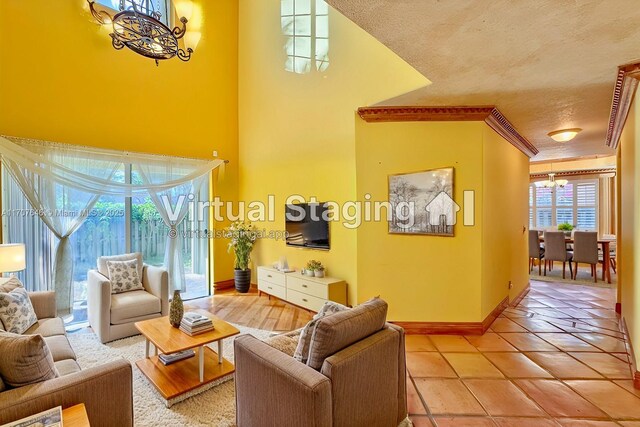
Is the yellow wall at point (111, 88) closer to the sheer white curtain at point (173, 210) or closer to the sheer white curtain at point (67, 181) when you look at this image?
the sheer white curtain at point (67, 181)

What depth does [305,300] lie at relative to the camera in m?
4.25

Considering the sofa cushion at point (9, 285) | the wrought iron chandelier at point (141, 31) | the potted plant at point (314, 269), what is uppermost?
the wrought iron chandelier at point (141, 31)

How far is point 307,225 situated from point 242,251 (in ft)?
4.85

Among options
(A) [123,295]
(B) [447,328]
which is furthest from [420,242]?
(A) [123,295]

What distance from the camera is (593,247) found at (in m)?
6.09

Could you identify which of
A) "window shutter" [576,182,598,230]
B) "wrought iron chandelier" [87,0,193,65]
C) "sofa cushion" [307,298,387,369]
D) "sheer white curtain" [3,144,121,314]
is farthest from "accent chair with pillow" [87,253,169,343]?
"window shutter" [576,182,598,230]

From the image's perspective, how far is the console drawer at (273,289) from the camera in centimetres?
461

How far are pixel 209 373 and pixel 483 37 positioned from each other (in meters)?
3.28

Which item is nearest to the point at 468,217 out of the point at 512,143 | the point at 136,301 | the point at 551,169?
the point at 512,143

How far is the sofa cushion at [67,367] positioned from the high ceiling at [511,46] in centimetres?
284

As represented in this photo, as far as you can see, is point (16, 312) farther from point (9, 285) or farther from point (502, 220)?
point (502, 220)

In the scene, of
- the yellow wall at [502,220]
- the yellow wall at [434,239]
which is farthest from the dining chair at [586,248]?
the yellow wall at [434,239]

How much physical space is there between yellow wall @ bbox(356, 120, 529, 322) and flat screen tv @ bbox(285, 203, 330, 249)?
0.75 meters

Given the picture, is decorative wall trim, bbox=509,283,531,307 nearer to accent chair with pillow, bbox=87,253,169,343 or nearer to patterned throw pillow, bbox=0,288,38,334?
accent chair with pillow, bbox=87,253,169,343
